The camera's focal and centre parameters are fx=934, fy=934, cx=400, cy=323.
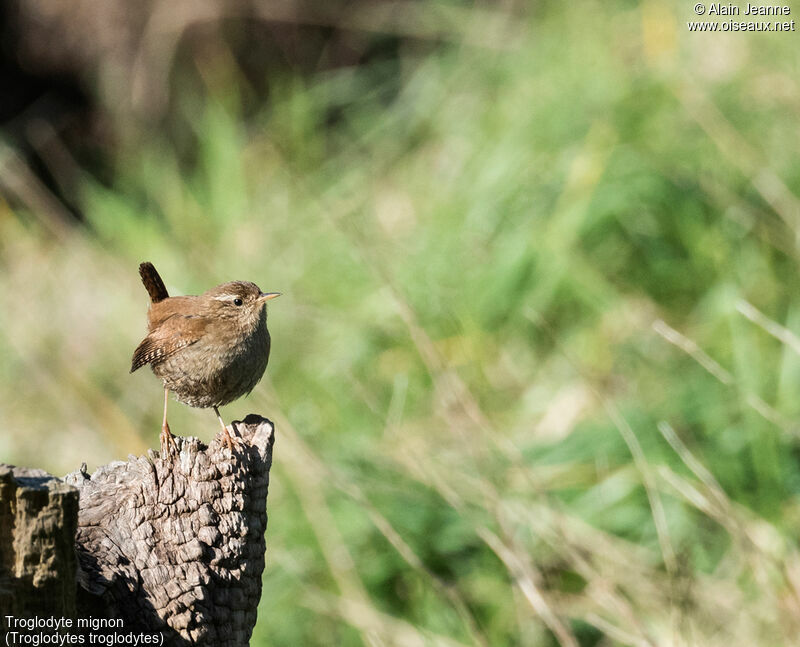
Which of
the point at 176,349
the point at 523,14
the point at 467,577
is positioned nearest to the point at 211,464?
the point at 176,349

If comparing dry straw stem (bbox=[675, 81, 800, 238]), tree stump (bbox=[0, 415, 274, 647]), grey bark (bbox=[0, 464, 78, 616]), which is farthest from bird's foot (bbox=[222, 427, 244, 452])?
dry straw stem (bbox=[675, 81, 800, 238])

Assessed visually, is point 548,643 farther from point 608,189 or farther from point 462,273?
point 608,189

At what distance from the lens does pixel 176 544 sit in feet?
5.90

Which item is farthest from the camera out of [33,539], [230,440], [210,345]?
[210,345]

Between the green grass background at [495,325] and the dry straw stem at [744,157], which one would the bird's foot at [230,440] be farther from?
the dry straw stem at [744,157]

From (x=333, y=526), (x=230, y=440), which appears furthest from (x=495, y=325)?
(x=230, y=440)

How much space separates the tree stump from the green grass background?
641mm

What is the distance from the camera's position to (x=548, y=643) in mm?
3830

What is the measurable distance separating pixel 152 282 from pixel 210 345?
0.42m

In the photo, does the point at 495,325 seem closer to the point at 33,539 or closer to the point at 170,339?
the point at 170,339

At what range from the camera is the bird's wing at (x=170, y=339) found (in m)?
2.63

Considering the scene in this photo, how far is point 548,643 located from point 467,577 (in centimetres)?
42

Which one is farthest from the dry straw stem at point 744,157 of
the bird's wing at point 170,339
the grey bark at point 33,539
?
the grey bark at point 33,539

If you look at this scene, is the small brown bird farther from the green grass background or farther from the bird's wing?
the green grass background
